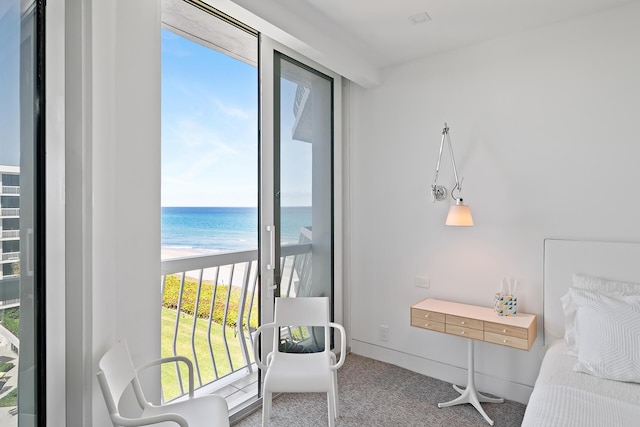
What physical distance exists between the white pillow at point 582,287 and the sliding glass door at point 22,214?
2.65 metres

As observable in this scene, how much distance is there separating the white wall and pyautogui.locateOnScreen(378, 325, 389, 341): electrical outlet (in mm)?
36

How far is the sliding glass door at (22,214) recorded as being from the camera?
1.11m

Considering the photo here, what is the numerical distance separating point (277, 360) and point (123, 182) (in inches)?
54.5

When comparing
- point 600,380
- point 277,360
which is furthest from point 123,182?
point 600,380

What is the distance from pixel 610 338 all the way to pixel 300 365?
1702 millimetres

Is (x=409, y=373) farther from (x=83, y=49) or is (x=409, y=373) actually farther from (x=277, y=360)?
(x=83, y=49)

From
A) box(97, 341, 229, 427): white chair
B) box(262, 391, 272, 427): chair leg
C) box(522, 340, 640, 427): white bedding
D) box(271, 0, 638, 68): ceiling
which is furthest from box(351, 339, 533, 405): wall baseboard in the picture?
box(271, 0, 638, 68): ceiling

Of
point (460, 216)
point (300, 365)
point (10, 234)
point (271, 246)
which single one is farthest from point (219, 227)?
point (10, 234)

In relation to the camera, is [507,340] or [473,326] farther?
[473,326]

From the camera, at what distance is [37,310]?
129 centimetres

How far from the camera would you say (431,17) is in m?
2.41

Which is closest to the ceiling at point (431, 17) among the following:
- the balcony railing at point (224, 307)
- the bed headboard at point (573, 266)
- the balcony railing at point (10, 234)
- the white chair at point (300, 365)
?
the bed headboard at point (573, 266)

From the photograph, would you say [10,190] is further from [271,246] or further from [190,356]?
[190,356]

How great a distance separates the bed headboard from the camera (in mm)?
2215
